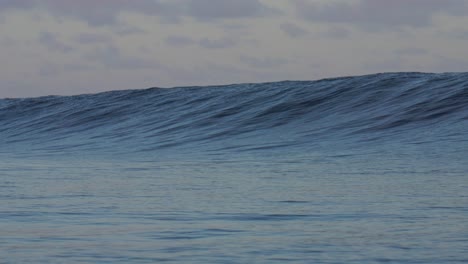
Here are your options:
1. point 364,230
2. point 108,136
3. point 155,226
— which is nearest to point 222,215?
point 155,226

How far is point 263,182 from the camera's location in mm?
7992

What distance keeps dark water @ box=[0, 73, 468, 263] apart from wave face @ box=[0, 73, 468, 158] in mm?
63

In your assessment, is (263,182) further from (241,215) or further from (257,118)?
(257,118)

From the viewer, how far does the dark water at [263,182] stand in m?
4.38

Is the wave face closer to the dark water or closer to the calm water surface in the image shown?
the dark water

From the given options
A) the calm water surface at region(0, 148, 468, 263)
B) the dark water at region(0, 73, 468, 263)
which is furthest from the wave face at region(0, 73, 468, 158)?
the calm water surface at region(0, 148, 468, 263)

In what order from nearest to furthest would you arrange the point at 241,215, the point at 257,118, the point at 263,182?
1. the point at 241,215
2. the point at 263,182
3. the point at 257,118

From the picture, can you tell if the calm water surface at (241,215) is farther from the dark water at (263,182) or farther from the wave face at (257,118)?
the wave face at (257,118)

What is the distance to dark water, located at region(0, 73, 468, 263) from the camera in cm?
438

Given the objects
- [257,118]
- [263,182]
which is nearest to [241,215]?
[263,182]

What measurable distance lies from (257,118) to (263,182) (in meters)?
10.3

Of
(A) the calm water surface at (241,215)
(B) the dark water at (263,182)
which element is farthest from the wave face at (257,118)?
(A) the calm water surface at (241,215)

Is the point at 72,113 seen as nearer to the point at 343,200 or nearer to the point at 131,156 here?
the point at 131,156

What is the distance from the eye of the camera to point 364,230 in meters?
4.91
